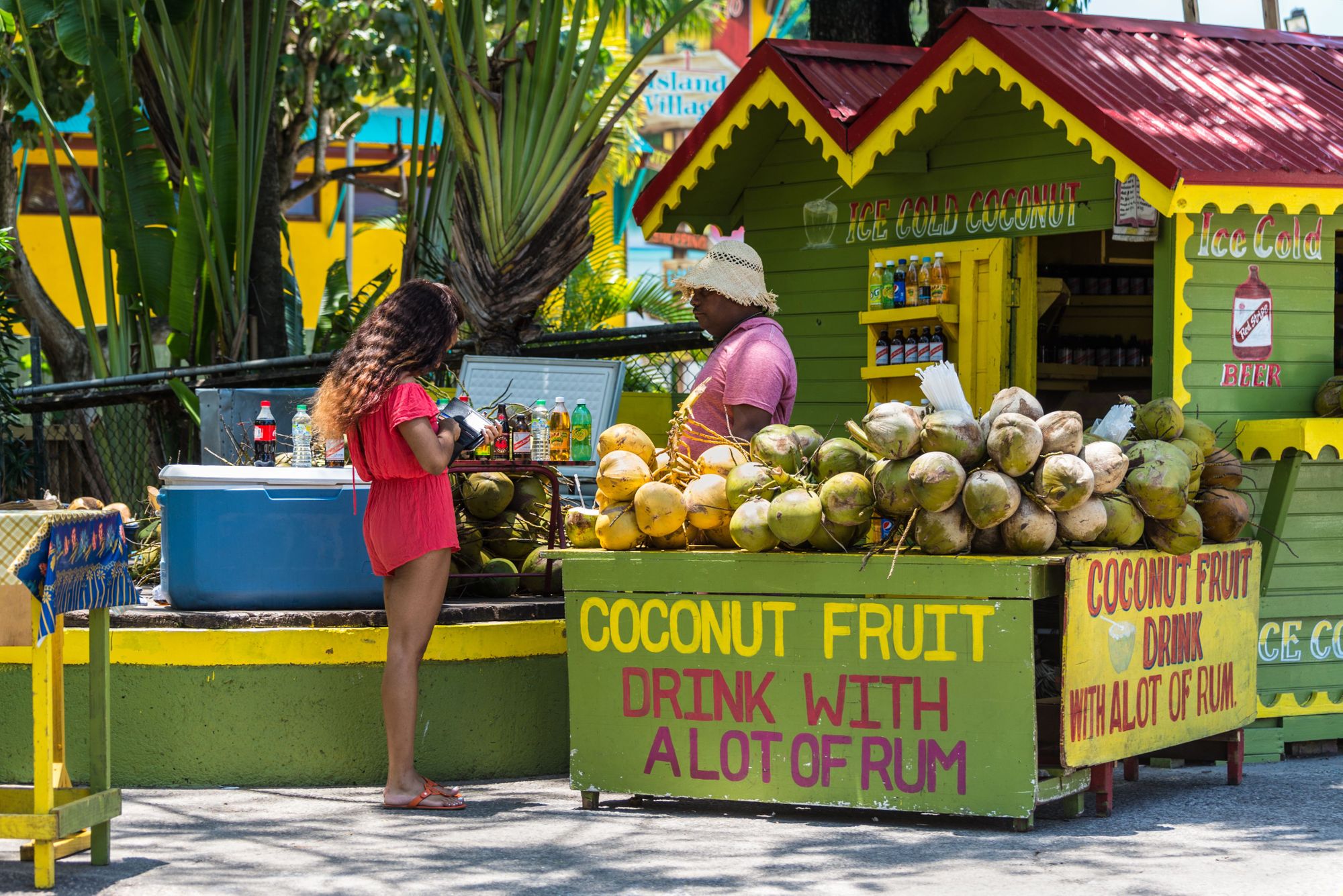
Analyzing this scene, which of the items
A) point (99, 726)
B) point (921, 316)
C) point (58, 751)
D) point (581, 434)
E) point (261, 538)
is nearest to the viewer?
point (99, 726)

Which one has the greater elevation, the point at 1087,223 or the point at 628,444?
the point at 1087,223

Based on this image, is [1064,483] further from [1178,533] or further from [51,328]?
[51,328]

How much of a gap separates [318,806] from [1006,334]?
12.5 ft

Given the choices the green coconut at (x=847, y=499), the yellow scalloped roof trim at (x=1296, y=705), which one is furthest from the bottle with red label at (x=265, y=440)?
the yellow scalloped roof trim at (x=1296, y=705)

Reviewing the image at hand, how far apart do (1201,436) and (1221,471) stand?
16 cm

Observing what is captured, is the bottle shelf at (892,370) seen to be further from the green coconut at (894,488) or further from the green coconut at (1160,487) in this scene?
the green coconut at (894,488)

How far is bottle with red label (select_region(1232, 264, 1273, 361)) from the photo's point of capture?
6430mm

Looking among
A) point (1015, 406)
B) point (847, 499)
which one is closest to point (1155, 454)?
point (1015, 406)

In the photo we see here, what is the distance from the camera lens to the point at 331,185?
32062 millimetres

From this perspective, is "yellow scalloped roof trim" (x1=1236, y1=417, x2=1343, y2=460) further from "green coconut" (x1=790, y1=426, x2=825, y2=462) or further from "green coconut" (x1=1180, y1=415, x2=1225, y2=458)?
"green coconut" (x1=790, y1=426, x2=825, y2=462)

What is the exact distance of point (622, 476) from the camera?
18.3 ft

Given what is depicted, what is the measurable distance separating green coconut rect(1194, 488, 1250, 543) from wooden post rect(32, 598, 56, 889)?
3.99 meters

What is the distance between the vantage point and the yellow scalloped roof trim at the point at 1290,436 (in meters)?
6.18

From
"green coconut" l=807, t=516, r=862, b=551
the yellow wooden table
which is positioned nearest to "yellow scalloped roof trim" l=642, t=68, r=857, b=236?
"green coconut" l=807, t=516, r=862, b=551
